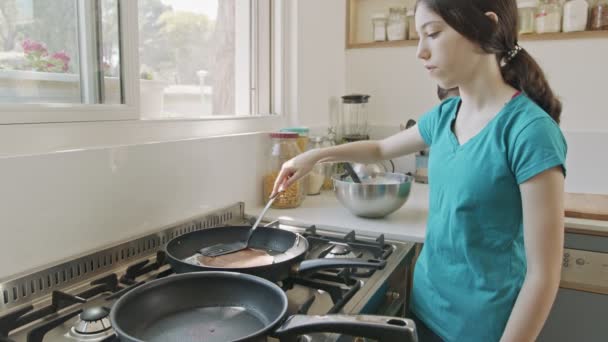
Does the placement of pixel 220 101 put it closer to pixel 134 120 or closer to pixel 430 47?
pixel 134 120

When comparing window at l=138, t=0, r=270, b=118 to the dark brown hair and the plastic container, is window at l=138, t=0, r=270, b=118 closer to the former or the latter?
the dark brown hair

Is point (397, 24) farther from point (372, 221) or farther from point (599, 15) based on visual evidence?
point (372, 221)

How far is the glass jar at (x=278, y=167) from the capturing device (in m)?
1.46

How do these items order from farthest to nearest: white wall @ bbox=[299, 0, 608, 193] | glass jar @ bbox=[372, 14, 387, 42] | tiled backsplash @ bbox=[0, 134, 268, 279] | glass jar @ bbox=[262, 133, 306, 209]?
glass jar @ bbox=[372, 14, 387, 42] < white wall @ bbox=[299, 0, 608, 193] < glass jar @ bbox=[262, 133, 306, 209] < tiled backsplash @ bbox=[0, 134, 268, 279]

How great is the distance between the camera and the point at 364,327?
53cm

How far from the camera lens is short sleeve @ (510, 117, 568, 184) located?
708mm

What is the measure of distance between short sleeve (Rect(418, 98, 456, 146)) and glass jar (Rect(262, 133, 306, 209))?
19.0 inches

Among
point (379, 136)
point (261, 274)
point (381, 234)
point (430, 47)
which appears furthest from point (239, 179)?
A: point (379, 136)

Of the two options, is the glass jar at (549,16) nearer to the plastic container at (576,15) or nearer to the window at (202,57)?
the plastic container at (576,15)

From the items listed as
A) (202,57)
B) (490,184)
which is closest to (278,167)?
(202,57)

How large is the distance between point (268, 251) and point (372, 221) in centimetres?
40

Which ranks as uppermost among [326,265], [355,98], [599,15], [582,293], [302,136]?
[599,15]

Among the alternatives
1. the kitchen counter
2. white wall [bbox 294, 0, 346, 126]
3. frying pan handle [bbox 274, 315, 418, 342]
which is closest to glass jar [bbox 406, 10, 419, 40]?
white wall [bbox 294, 0, 346, 126]

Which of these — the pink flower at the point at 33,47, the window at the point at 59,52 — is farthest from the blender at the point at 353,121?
the pink flower at the point at 33,47
